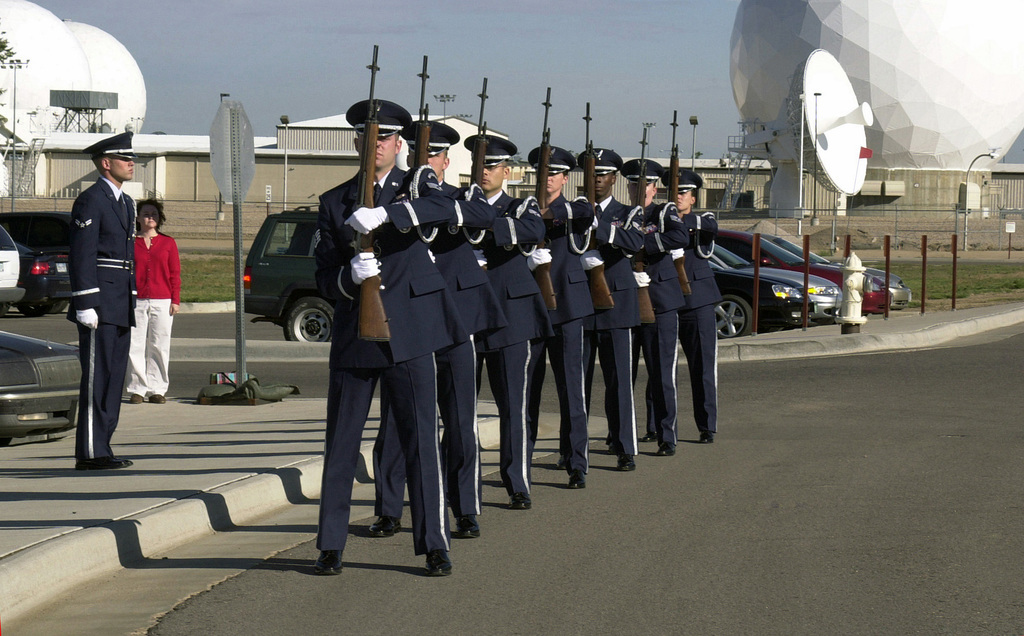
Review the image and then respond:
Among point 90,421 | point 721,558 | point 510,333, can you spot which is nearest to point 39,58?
point 90,421

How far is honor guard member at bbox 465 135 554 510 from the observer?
295 inches

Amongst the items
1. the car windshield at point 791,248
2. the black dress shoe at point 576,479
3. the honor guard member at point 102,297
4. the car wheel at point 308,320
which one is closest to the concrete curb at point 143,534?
the honor guard member at point 102,297

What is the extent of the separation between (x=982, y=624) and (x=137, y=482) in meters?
4.59

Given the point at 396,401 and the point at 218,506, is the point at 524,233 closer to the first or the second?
the point at 396,401

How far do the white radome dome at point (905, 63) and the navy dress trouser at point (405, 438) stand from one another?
232 ft

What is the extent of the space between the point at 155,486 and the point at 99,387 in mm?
1138

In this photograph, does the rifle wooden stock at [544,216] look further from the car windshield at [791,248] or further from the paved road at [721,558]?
the car windshield at [791,248]

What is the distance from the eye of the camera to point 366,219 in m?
5.60

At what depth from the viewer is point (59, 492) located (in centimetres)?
732

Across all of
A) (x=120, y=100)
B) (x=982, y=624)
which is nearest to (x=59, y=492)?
(x=982, y=624)

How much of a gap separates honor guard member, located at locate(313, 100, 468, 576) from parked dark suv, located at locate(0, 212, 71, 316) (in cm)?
1712

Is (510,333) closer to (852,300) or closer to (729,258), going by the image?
(852,300)

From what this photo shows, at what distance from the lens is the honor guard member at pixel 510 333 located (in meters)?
7.48

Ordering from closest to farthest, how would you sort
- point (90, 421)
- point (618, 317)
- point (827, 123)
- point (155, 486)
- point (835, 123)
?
point (155, 486), point (90, 421), point (618, 317), point (827, 123), point (835, 123)
